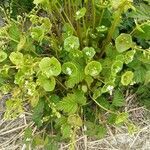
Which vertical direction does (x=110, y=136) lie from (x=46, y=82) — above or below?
below

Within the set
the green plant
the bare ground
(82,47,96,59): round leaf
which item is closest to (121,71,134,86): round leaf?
the green plant

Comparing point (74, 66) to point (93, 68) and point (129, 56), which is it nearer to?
point (93, 68)

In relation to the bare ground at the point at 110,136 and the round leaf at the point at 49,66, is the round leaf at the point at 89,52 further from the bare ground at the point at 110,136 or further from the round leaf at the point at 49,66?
the bare ground at the point at 110,136

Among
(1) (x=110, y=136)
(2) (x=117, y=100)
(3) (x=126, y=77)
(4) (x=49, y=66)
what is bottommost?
(1) (x=110, y=136)

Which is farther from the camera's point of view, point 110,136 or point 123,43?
point 110,136

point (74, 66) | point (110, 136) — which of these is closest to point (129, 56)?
point (74, 66)

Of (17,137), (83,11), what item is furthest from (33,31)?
(17,137)

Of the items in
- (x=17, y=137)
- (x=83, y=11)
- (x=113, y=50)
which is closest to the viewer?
(x=83, y=11)

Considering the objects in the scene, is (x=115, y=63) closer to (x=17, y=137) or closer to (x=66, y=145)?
(x=66, y=145)

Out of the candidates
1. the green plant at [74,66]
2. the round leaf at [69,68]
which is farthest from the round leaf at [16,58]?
the round leaf at [69,68]
